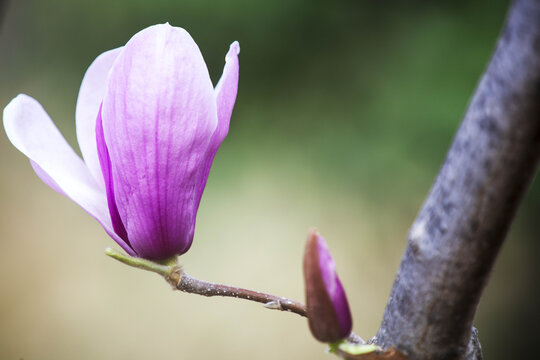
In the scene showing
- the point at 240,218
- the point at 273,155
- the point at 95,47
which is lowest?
the point at 240,218

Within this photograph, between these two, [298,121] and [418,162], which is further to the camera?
[298,121]

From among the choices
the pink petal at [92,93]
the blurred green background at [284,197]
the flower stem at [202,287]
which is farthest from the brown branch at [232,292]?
the blurred green background at [284,197]

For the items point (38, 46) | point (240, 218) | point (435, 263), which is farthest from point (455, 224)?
point (38, 46)

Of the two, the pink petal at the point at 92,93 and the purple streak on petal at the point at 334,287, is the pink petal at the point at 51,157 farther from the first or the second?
the purple streak on petal at the point at 334,287

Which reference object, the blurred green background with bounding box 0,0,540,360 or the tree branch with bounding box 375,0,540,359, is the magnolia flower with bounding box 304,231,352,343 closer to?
the tree branch with bounding box 375,0,540,359

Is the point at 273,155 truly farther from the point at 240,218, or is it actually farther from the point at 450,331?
the point at 450,331

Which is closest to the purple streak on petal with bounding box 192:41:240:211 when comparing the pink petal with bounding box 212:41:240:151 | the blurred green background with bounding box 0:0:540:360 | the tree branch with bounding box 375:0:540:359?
the pink petal with bounding box 212:41:240:151

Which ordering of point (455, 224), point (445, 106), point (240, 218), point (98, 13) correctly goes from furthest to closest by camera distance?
point (98, 13) → point (240, 218) → point (445, 106) → point (455, 224)

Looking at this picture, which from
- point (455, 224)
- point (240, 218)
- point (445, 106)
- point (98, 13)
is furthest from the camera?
point (98, 13)
